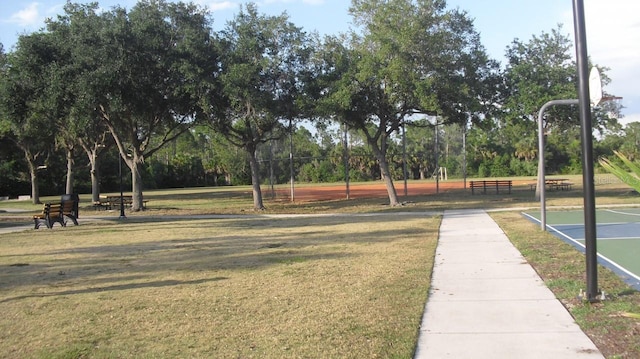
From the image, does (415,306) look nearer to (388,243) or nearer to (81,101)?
(388,243)

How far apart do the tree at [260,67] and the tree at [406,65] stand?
178 centimetres

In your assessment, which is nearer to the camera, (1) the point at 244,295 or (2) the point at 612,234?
(1) the point at 244,295

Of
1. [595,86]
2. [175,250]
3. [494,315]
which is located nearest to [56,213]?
[175,250]

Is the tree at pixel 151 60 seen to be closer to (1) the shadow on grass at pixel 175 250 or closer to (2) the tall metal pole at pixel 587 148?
(1) the shadow on grass at pixel 175 250

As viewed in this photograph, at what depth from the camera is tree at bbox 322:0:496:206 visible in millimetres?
21016

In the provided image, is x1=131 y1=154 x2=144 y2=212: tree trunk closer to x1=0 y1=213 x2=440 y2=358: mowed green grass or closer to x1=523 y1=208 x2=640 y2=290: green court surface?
x1=0 y1=213 x2=440 y2=358: mowed green grass

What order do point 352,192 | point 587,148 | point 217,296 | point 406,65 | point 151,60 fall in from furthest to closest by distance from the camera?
1. point 352,192
2. point 151,60
3. point 406,65
4. point 217,296
5. point 587,148

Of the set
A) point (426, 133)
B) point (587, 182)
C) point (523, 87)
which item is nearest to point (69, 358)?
point (587, 182)

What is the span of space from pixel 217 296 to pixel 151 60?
1758cm

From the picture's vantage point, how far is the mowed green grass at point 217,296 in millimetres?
5184

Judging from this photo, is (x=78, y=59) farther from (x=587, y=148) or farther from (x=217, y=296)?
(x=587, y=148)

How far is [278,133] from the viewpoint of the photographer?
27.9m

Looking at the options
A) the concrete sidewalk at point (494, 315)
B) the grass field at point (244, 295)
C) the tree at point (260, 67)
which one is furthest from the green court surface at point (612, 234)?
the tree at point (260, 67)

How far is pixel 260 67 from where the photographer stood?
23.0 m
